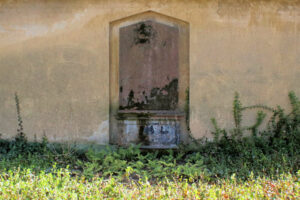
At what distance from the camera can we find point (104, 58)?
6.23 m

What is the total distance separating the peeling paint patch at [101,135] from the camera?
247 inches

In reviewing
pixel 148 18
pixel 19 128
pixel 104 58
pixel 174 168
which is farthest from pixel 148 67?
pixel 19 128

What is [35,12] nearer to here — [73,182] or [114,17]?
[114,17]

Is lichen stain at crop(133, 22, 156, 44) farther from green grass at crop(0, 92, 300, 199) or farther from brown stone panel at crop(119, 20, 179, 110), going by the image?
green grass at crop(0, 92, 300, 199)

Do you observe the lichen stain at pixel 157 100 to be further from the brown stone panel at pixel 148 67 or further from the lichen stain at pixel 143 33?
the lichen stain at pixel 143 33

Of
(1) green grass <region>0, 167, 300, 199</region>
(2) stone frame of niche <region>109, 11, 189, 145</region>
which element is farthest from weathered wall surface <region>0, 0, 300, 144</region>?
(1) green grass <region>0, 167, 300, 199</region>

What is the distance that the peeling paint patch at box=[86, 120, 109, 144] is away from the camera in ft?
20.6

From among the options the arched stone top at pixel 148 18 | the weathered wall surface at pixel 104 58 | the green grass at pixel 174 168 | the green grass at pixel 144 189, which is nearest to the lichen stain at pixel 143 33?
the arched stone top at pixel 148 18

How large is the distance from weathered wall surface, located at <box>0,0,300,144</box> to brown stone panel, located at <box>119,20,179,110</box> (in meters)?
0.32

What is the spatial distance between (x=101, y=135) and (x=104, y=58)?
1501mm

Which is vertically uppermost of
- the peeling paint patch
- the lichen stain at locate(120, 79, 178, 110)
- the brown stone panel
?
the brown stone panel

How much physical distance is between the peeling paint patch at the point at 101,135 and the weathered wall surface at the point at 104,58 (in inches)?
0.8

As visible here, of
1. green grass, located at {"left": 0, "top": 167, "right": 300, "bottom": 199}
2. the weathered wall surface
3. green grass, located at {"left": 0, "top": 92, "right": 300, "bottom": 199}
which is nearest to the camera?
green grass, located at {"left": 0, "top": 167, "right": 300, "bottom": 199}

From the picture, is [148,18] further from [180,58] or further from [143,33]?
[180,58]
